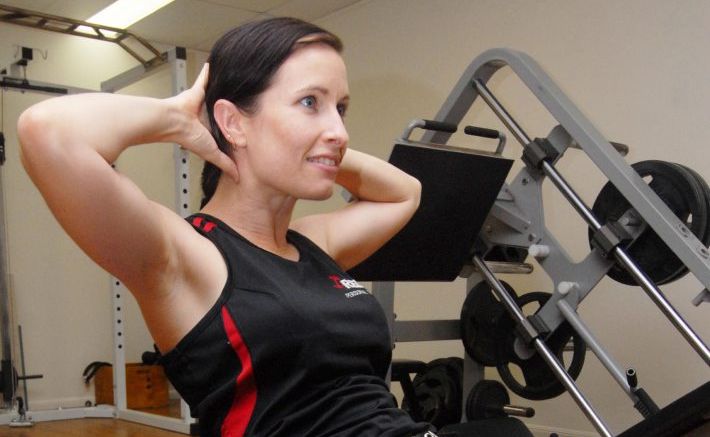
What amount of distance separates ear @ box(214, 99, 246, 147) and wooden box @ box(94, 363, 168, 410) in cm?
397

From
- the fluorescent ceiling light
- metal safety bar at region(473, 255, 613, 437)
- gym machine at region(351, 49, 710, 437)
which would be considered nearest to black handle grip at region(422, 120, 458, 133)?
gym machine at region(351, 49, 710, 437)

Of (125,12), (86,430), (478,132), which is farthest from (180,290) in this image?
(125,12)

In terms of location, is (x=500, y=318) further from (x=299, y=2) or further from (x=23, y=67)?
(x=23, y=67)

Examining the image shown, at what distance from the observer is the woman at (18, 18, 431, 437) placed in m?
0.80

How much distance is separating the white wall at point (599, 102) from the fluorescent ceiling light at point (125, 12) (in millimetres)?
1554

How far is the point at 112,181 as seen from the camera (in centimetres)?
79

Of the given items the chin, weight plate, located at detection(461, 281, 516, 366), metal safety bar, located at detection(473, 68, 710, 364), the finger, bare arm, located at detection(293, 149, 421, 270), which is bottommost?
weight plate, located at detection(461, 281, 516, 366)

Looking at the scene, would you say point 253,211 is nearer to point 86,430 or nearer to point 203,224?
point 203,224

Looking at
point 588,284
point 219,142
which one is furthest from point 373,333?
point 588,284

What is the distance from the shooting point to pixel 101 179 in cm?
78

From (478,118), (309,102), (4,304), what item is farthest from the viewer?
(4,304)

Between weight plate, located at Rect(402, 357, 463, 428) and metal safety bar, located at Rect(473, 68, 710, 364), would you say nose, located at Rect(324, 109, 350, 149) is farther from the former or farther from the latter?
weight plate, located at Rect(402, 357, 463, 428)

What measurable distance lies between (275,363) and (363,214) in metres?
0.47

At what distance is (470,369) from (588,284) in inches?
25.0
